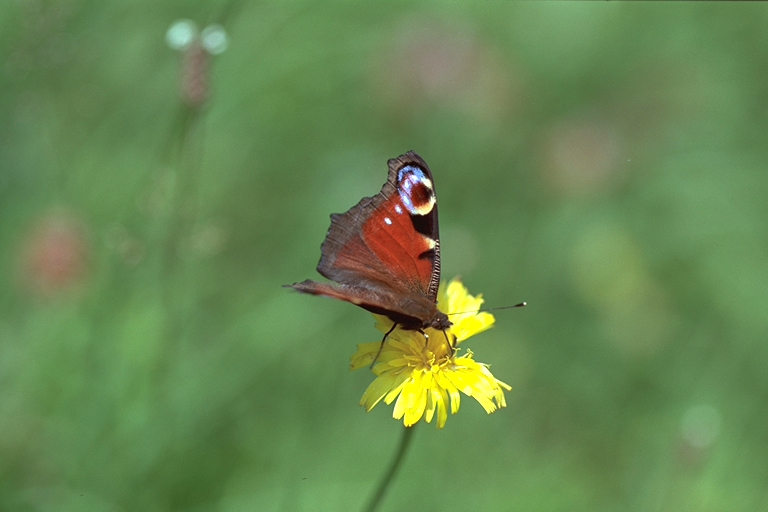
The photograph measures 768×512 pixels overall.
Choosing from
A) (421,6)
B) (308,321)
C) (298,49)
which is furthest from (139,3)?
(308,321)

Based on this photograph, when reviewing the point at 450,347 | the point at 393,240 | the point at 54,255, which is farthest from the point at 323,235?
the point at 450,347

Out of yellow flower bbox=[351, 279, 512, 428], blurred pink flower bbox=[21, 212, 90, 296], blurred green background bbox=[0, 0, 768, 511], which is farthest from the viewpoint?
blurred pink flower bbox=[21, 212, 90, 296]

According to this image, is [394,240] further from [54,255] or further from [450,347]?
[54,255]

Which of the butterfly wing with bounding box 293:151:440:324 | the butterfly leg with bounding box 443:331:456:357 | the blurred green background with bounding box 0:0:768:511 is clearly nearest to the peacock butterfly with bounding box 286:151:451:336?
the butterfly wing with bounding box 293:151:440:324

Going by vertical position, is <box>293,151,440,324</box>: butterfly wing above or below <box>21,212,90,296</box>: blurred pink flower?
above

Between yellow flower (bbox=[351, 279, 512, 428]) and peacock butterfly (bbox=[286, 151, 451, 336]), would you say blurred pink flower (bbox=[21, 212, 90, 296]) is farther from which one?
yellow flower (bbox=[351, 279, 512, 428])
